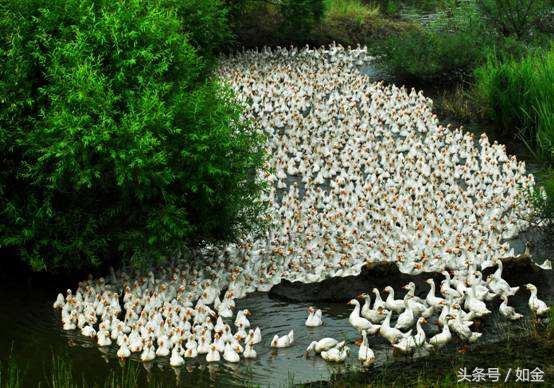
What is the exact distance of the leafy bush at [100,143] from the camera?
1644cm

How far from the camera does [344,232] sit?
64.3 feet

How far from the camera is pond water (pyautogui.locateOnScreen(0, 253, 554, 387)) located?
14.4 m

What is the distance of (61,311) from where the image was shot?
1694cm

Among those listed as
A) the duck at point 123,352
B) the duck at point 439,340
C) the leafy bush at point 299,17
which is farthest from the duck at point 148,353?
the leafy bush at point 299,17

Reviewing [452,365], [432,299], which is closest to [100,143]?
Result: [432,299]

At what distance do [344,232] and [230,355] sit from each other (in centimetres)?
544

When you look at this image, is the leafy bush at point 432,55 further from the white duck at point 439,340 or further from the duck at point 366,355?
the duck at point 366,355

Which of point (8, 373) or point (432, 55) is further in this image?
point (432, 55)

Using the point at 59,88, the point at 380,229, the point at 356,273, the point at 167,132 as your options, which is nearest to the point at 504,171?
the point at 380,229

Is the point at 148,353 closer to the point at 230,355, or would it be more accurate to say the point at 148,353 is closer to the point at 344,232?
the point at 230,355

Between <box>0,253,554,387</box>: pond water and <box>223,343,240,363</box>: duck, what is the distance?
0.09 metres

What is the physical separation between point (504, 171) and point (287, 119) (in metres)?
5.71

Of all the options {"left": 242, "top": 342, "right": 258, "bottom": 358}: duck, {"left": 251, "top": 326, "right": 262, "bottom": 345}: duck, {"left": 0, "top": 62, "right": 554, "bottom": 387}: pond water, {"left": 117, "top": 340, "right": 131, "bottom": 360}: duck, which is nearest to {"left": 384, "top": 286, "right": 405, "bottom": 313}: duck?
{"left": 0, "top": 62, "right": 554, "bottom": 387}: pond water

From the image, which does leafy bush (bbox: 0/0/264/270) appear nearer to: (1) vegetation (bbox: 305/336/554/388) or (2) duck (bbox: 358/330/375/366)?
(2) duck (bbox: 358/330/375/366)
